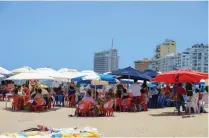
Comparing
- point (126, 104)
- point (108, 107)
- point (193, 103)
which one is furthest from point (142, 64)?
point (108, 107)

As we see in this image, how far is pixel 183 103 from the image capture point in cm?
1343

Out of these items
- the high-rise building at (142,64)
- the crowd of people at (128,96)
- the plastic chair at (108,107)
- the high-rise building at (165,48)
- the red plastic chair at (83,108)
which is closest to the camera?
the red plastic chair at (83,108)

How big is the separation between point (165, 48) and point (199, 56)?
20881mm

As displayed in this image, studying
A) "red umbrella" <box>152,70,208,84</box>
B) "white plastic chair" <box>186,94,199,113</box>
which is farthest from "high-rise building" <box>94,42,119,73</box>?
"white plastic chair" <box>186,94,199,113</box>

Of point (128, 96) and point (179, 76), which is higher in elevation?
point (179, 76)

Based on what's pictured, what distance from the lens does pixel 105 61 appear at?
146875 mm

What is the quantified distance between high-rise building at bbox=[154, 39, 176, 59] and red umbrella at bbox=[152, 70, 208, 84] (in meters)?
141

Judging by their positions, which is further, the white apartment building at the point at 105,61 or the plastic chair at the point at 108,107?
the white apartment building at the point at 105,61

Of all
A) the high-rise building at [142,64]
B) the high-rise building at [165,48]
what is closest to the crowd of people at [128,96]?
the high-rise building at [142,64]

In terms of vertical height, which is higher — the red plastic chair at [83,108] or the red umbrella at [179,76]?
the red umbrella at [179,76]

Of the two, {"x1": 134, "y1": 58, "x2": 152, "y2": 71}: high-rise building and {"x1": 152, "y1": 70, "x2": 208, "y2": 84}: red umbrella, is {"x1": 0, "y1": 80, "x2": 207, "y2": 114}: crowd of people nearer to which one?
{"x1": 152, "y1": 70, "x2": 208, "y2": 84}: red umbrella

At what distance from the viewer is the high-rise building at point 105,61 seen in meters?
143

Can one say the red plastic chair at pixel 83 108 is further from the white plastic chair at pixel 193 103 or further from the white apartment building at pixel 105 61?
the white apartment building at pixel 105 61

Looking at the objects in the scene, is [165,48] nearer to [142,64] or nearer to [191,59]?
[142,64]
